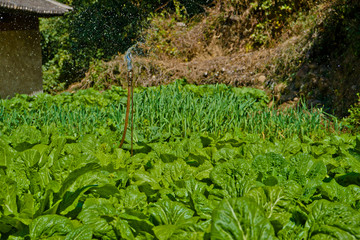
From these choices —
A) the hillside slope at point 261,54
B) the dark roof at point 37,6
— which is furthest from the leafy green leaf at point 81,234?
the dark roof at point 37,6

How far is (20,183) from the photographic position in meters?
1.40

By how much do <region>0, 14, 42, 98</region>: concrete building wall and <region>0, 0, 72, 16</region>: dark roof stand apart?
0.78 m

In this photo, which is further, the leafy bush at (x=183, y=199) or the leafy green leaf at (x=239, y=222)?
the leafy bush at (x=183, y=199)

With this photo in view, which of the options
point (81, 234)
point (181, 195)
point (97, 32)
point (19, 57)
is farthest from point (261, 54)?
point (81, 234)

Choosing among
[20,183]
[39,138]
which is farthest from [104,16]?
[20,183]

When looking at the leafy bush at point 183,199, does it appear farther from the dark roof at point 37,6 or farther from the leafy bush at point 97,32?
the leafy bush at point 97,32

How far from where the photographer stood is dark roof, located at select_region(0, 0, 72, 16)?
8938mm

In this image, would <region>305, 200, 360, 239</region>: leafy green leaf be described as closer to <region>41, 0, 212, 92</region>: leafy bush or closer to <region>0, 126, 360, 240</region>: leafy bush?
<region>0, 126, 360, 240</region>: leafy bush

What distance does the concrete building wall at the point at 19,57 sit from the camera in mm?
10352

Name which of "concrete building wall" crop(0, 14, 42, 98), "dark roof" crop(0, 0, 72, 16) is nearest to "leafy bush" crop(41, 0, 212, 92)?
"concrete building wall" crop(0, 14, 42, 98)

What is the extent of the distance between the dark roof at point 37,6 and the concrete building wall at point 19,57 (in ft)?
2.57

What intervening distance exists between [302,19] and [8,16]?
786 centimetres

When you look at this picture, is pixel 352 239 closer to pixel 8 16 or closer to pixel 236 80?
pixel 236 80

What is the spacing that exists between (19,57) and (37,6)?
168cm
